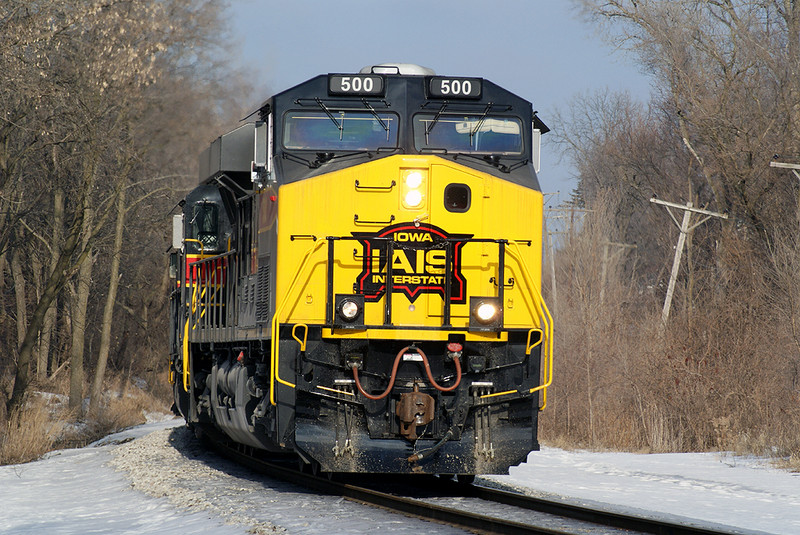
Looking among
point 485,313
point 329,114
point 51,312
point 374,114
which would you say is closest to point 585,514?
point 485,313

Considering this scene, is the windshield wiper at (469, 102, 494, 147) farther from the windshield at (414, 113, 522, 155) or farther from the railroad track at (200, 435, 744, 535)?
the railroad track at (200, 435, 744, 535)

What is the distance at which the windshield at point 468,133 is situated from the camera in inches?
358

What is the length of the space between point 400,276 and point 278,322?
1183mm

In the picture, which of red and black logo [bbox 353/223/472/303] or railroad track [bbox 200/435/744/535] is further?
red and black logo [bbox 353/223/472/303]

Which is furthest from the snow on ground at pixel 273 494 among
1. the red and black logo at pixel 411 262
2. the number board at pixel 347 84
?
the number board at pixel 347 84

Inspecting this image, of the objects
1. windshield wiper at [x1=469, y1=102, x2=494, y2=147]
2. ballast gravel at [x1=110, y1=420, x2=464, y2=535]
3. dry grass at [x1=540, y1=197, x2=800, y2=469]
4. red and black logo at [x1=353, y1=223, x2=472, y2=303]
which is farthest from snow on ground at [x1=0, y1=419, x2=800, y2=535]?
windshield wiper at [x1=469, y1=102, x2=494, y2=147]

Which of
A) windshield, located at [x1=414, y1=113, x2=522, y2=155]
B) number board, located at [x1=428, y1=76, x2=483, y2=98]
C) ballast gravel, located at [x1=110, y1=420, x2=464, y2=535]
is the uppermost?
number board, located at [x1=428, y1=76, x2=483, y2=98]

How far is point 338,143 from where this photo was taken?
9.05 meters

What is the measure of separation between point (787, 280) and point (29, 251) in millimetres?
21224

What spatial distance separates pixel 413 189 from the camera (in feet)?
29.0

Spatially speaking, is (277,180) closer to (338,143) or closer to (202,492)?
(338,143)

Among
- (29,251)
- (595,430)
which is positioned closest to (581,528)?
(595,430)

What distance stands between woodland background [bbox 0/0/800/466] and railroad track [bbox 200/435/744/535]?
574 cm

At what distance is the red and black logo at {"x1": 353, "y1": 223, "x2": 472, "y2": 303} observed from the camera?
8680mm
